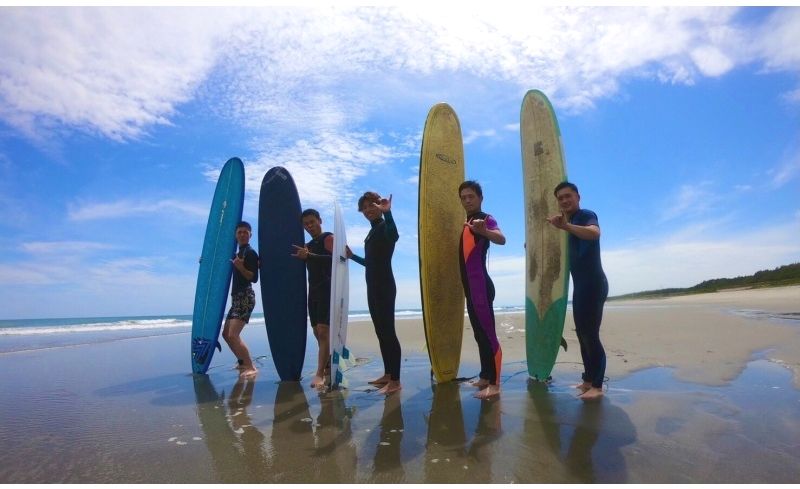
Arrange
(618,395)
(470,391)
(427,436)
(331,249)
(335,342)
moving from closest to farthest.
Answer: (427,436) → (618,395) → (470,391) → (335,342) → (331,249)

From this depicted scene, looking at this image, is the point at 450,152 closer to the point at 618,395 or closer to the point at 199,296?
the point at 618,395

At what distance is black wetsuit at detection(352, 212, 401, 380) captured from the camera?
374 centimetres

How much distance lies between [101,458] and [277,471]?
92 cm

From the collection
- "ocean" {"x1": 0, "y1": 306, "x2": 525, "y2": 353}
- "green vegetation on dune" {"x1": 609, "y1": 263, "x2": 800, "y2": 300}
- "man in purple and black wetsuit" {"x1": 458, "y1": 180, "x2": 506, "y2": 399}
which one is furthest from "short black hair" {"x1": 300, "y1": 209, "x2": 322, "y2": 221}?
"green vegetation on dune" {"x1": 609, "y1": 263, "x2": 800, "y2": 300}

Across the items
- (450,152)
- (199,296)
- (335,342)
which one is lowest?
(335,342)

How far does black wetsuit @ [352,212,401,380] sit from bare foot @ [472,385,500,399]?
0.76 meters

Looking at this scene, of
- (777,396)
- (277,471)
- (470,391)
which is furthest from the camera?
(470,391)

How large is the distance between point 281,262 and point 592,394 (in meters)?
3.05

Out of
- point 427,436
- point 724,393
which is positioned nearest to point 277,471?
point 427,436

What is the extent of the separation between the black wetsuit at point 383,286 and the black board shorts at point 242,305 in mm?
1553

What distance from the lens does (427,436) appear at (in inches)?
92.7

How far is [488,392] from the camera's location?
3203mm

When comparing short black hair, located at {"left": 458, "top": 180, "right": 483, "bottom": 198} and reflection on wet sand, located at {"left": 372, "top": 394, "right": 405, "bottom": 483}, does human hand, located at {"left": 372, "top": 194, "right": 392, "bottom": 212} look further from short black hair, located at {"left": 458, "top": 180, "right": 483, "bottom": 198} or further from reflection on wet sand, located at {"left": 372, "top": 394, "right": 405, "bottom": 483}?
reflection on wet sand, located at {"left": 372, "top": 394, "right": 405, "bottom": 483}

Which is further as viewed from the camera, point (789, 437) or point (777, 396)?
point (777, 396)
